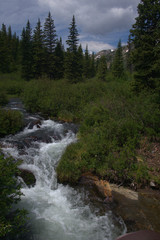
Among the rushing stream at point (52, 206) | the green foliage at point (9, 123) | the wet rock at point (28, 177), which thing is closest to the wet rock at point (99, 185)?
the rushing stream at point (52, 206)

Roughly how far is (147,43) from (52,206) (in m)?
13.2

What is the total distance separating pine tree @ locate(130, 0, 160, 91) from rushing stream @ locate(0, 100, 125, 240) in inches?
361

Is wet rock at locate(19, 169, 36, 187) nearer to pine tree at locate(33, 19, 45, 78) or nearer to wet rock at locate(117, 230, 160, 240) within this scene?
wet rock at locate(117, 230, 160, 240)

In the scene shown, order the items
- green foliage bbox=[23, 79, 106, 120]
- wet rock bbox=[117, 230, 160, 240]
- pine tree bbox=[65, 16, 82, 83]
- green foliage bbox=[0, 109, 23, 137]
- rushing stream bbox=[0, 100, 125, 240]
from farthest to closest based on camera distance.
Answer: pine tree bbox=[65, 16, 82, 83] < green foliage bbox=[23, 79, 106, 120] < green foliage bbox=[0, 109, 23, 137] < rushing stream bbox=[0, 100, 125, 240] < wet rock bbox=[117, 230, 160, 240]

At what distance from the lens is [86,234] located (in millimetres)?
4750

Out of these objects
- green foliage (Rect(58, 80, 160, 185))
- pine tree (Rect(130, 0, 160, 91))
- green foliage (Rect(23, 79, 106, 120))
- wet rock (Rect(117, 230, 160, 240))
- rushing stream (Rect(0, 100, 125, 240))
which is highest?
pine tree (Rect(130, 0, 160, 91))

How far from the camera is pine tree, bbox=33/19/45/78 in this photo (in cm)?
3444

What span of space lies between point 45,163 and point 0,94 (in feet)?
48.0

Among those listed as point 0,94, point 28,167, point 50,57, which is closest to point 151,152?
point 28,167

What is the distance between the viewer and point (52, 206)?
5.88m

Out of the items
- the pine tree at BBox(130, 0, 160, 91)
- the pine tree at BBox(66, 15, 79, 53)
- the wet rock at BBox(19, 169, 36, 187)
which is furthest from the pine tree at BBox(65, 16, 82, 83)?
the wet rock at BBox(19, 169, 36, 187)

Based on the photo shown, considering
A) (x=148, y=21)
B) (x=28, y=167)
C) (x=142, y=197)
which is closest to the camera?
(x=142, y=197)

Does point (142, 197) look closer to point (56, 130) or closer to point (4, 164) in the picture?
point (4, 164)

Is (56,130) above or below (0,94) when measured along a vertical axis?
below
